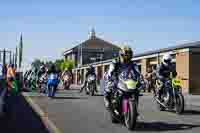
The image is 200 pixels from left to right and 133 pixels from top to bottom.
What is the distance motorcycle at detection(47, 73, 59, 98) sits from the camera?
24.1 metres

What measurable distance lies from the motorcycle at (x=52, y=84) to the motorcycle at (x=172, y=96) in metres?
9.22

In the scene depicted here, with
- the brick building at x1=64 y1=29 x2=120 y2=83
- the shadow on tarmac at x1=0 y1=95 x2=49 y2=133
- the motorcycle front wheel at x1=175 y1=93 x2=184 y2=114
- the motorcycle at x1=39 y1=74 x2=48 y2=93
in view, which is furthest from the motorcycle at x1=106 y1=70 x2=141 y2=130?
the brick building at x1=64 y1=29 x2=120 y2=83

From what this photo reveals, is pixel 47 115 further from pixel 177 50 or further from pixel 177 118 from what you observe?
pixel 177 50

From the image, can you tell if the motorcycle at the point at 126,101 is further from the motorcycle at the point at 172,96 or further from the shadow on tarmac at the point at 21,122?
the motorcycle at the point at 172,96

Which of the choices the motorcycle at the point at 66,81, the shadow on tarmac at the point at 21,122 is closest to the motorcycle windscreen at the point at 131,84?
the shadow on tarmac at the point at 21,122

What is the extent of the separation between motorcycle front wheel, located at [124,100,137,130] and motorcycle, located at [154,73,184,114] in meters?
3.89

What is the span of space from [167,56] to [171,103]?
4.95 ft

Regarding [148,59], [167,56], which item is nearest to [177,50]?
[148,59]

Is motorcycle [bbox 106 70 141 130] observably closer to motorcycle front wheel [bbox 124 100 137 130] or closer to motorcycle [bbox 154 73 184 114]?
motorcycle front wheel [bbox 124 100 137 130]

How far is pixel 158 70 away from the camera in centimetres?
1580

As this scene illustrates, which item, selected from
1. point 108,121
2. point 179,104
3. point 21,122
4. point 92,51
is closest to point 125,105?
point 108,121

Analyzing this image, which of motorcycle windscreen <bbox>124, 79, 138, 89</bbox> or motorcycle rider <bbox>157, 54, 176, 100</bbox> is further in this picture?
motorcycle rider <bbox>157, 54, 176, 100</bbox>

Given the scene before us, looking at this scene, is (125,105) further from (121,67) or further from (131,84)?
(121,67)

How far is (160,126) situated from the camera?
1166 centimetres
